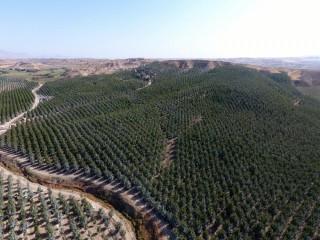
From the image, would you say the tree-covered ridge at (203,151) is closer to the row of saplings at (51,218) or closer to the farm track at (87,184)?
the farm track at (87,184)

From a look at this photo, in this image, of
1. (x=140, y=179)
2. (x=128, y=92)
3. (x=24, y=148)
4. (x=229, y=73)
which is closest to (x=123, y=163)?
(x=140, y=179)

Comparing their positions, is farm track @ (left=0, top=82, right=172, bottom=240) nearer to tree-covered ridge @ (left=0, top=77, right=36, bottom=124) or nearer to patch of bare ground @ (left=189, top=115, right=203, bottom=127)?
patch of bare ground @ (left=189, top=115, right=203, bottom=127)

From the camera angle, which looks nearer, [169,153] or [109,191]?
[109,191]

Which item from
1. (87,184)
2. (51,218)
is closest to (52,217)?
(51,218)

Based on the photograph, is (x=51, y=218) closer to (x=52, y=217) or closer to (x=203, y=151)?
(x=52, y=217)

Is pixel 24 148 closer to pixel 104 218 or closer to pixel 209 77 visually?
pixel 104 218

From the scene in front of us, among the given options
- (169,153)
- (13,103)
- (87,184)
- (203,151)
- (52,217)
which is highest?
(13,103)
